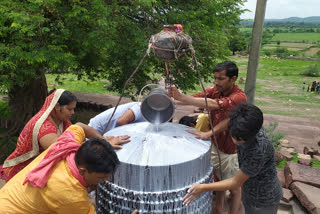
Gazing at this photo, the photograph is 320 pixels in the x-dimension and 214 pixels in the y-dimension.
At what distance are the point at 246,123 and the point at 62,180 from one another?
1.13 m

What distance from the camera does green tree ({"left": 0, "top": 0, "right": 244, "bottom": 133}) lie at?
12.2 ft

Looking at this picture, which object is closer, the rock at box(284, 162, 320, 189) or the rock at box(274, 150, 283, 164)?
the rock at box(284, 162, 320, 189)

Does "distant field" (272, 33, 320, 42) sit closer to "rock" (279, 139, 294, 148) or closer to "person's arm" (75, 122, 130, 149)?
"rock" (279, 139, 294, 148)

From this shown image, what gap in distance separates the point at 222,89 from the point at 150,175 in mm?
1107

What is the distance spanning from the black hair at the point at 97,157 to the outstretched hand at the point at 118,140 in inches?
15.5

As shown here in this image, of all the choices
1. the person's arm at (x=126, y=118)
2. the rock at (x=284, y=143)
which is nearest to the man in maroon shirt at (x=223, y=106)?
the person's arm at (x=126, y=118)

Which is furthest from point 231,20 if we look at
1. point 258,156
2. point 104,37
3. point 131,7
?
point 258,156

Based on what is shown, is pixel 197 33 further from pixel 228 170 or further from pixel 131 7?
pixel 228 170

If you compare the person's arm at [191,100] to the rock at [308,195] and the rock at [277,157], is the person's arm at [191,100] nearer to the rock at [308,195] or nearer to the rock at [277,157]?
the rock at [308,195]

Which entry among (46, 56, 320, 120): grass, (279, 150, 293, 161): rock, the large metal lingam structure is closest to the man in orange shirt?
the large metal lingam structure

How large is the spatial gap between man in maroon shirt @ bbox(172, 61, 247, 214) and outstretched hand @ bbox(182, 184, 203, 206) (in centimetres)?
48

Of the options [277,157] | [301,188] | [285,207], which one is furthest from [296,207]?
[277,157]

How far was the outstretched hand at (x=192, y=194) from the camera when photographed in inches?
72.1

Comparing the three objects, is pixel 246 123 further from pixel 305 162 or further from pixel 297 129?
pixel 297 129
